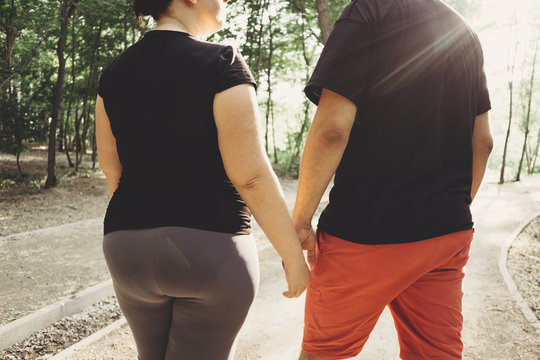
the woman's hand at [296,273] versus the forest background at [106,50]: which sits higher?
the forest background at [106,50]

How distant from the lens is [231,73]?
1.25 meters

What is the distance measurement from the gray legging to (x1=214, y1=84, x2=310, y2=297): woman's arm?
12 cm

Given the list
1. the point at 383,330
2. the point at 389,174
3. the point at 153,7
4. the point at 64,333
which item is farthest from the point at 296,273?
the point at 64,333

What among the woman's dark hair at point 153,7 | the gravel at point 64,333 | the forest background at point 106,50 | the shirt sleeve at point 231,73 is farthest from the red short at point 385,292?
the forest background at point 106,50

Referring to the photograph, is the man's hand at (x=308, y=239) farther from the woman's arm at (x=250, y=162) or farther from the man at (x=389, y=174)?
the woman's arm at (x=250, y=162)

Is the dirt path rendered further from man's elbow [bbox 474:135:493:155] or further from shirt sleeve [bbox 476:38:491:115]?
shirt sleeve [bbox 476:38:491:115]

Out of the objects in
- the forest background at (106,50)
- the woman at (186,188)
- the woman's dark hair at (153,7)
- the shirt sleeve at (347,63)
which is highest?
the forest background at (106,50)

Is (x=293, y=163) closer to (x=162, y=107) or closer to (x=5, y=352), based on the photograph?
(x=5, y=352)

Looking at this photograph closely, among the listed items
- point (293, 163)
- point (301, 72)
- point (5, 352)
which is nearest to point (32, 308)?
point (5, 352)

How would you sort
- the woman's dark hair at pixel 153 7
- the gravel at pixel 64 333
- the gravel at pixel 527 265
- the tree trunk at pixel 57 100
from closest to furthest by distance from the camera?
the woman's dark hair at pixel 153 7, the gravel at pixel 64 333, the gravel at pixel 527 265, the tree trunk at pixel 57 100

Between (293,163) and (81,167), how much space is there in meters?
9.53

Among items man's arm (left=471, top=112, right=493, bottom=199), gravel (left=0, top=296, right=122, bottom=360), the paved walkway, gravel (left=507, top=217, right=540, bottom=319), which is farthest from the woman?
gravel (left=507, top=217, right=540, bottom=319)

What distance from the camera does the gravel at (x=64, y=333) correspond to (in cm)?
336

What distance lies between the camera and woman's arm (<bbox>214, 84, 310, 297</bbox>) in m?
1.25
